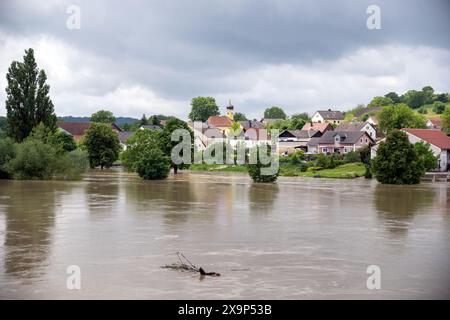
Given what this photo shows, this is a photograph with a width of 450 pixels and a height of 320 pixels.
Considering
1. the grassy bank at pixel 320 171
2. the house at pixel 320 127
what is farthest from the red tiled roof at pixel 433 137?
the house at pixel 320 127

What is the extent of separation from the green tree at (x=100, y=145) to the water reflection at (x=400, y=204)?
139ft

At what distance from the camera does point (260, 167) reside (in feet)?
181

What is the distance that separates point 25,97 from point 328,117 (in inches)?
4612

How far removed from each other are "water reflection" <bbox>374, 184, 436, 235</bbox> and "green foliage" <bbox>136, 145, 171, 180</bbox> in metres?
20.9

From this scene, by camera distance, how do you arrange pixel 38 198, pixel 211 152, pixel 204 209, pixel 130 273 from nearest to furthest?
pixel 130 273
pixel 204 209
pixel 38 198
pixel 211 152

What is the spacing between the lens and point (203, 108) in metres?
165

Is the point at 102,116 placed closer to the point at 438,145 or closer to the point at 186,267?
the point at 438,145

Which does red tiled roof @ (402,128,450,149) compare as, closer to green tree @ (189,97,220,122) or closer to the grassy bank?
the grassy bank

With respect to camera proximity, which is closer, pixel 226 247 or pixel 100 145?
pixel 226 247

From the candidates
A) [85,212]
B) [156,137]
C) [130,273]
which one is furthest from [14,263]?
[156,137]

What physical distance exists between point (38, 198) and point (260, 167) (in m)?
24.6

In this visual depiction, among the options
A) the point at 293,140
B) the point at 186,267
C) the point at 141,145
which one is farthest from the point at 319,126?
the point at 186,267

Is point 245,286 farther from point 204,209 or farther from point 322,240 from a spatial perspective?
point 204,209

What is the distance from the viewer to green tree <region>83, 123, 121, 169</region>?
77.9 metres
